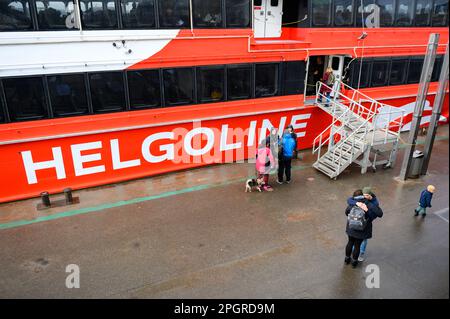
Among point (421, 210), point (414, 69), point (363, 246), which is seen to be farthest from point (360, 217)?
point (414, 69)

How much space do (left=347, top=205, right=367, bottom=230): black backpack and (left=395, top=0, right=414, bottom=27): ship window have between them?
9.68 metres

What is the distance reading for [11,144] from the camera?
8797mm

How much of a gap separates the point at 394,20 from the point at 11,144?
12.8 meters

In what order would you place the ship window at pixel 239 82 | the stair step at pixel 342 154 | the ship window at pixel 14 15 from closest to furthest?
the ship window at pixel 14 15, the stair step at pixel 342 154, the ship window at pixel 239 82

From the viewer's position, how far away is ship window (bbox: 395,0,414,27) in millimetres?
12849

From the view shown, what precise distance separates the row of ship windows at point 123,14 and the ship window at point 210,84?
1.23 meters

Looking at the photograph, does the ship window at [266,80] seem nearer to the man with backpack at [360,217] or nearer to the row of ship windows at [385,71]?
the row of ship windows at [385,71]

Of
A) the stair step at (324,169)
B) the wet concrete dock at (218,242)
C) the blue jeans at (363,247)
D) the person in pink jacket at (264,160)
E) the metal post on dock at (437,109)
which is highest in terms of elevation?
the metal post on dock at (437,109)

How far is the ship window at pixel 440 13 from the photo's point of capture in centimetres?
1376

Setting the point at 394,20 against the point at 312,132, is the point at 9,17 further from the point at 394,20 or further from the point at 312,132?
the point at 394,20

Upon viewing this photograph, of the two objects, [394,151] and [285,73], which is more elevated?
[285,73]

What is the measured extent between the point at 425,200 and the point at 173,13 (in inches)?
306

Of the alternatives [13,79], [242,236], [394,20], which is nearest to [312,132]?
[394,20]

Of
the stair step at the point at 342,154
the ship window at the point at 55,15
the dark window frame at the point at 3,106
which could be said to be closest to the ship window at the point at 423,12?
the stair step at the point at 342,154
